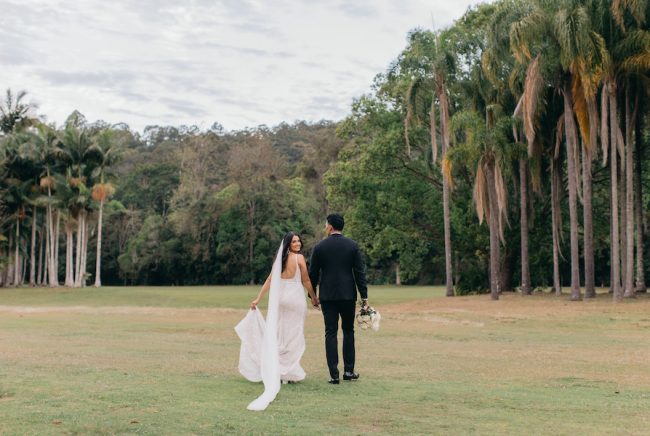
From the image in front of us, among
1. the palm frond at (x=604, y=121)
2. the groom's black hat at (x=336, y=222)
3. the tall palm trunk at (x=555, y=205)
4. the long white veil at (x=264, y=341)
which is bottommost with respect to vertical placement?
the long white veil at (x=264, y=341)

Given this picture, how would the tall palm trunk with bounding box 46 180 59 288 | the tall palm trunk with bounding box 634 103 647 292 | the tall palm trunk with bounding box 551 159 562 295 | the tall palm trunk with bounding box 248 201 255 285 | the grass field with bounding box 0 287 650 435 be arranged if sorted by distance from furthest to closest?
1. the tall palm trunk with bounding box 248 201 255 285
2. the tall palm trunk with bounding box 46 180 59 288
3. the tall palm trunk with bounding box 551 159 562 295
4. the tall palm trunk with bounding box 634 103 647 292
5. the grass field with bounding box 0 287 650 435

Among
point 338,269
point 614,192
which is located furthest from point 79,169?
point 338,269

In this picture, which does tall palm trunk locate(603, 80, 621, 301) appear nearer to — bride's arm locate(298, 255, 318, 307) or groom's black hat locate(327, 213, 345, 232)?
groom's black hat locate(327, 213, 345, 232)

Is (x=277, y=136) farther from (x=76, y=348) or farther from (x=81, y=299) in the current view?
(x=76, y=348)

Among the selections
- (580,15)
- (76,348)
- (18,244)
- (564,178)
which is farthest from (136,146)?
(76,348)

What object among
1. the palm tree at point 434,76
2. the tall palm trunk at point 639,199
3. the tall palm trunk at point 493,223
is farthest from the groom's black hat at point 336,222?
the palm tree at point 434,76

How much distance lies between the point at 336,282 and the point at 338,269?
172 mm

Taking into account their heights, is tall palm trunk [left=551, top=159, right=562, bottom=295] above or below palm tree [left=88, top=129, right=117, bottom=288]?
below

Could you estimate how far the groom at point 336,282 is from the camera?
10.2m

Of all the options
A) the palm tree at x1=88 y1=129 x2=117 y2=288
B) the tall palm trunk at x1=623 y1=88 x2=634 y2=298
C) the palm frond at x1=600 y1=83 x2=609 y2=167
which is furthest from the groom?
the palm tree at x1=88 y1=129 x2=117 y2=288

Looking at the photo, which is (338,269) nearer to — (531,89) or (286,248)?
(286,248)

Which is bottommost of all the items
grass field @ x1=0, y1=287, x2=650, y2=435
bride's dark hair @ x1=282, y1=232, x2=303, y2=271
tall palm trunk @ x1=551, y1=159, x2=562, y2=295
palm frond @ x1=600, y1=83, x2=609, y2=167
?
grass field @ x1=0, y1=287, x2=650, y2=435

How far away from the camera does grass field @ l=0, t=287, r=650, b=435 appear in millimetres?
7559

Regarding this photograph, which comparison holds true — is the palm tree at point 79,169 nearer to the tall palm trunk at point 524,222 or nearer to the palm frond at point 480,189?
the palm frond at point 480,189
